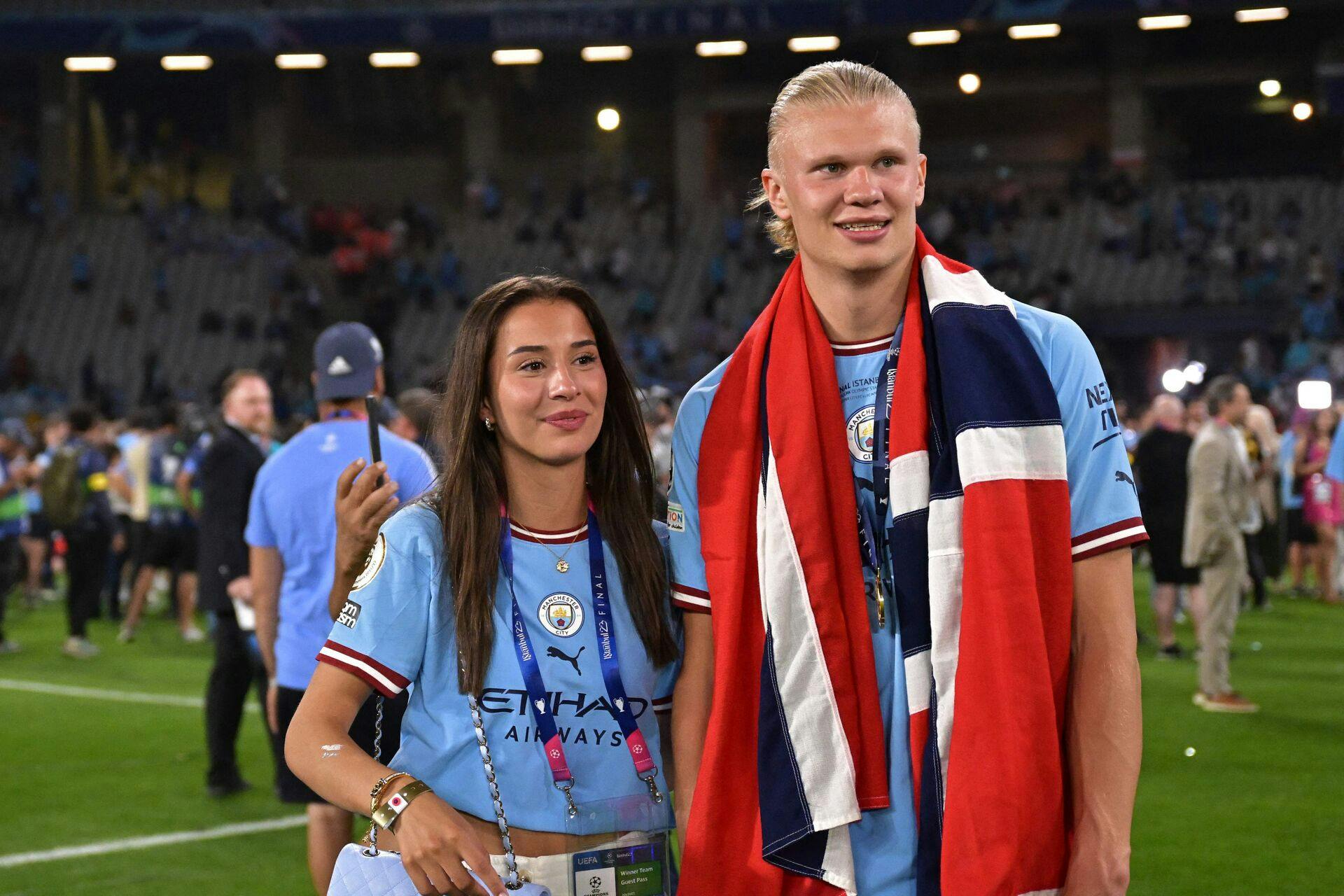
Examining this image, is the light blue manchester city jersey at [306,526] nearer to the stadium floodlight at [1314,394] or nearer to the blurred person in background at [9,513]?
the blurred person in background at [9,513]

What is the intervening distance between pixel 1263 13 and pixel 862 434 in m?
28.4

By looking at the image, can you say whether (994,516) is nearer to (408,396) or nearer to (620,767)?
(620,767)

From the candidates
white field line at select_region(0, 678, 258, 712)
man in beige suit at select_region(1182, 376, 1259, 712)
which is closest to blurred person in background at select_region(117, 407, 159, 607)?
white field line at select_region(0, 678, 258, 712)

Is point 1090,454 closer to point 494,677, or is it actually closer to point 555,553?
point 555,553

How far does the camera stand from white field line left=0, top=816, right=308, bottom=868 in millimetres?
6359

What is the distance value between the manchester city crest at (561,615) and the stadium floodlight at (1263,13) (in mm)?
27921

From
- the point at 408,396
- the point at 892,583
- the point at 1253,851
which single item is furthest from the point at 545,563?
the point at 408,396

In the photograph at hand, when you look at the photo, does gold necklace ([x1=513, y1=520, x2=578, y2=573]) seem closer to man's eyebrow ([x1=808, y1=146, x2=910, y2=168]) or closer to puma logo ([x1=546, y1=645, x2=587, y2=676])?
puma logo ([x1=546, y1=645, x2=587, y2=676])

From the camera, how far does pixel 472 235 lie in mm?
31438

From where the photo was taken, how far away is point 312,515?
512 cm

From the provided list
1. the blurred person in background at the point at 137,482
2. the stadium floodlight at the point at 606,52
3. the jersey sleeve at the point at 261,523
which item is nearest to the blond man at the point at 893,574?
the jersey sleeve at the point at 261,523

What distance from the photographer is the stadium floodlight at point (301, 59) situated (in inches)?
1178

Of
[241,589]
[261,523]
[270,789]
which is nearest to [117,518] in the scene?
[270,789]

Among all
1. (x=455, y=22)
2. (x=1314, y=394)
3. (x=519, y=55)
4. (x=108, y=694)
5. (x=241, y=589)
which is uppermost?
(x=455, y=22)
